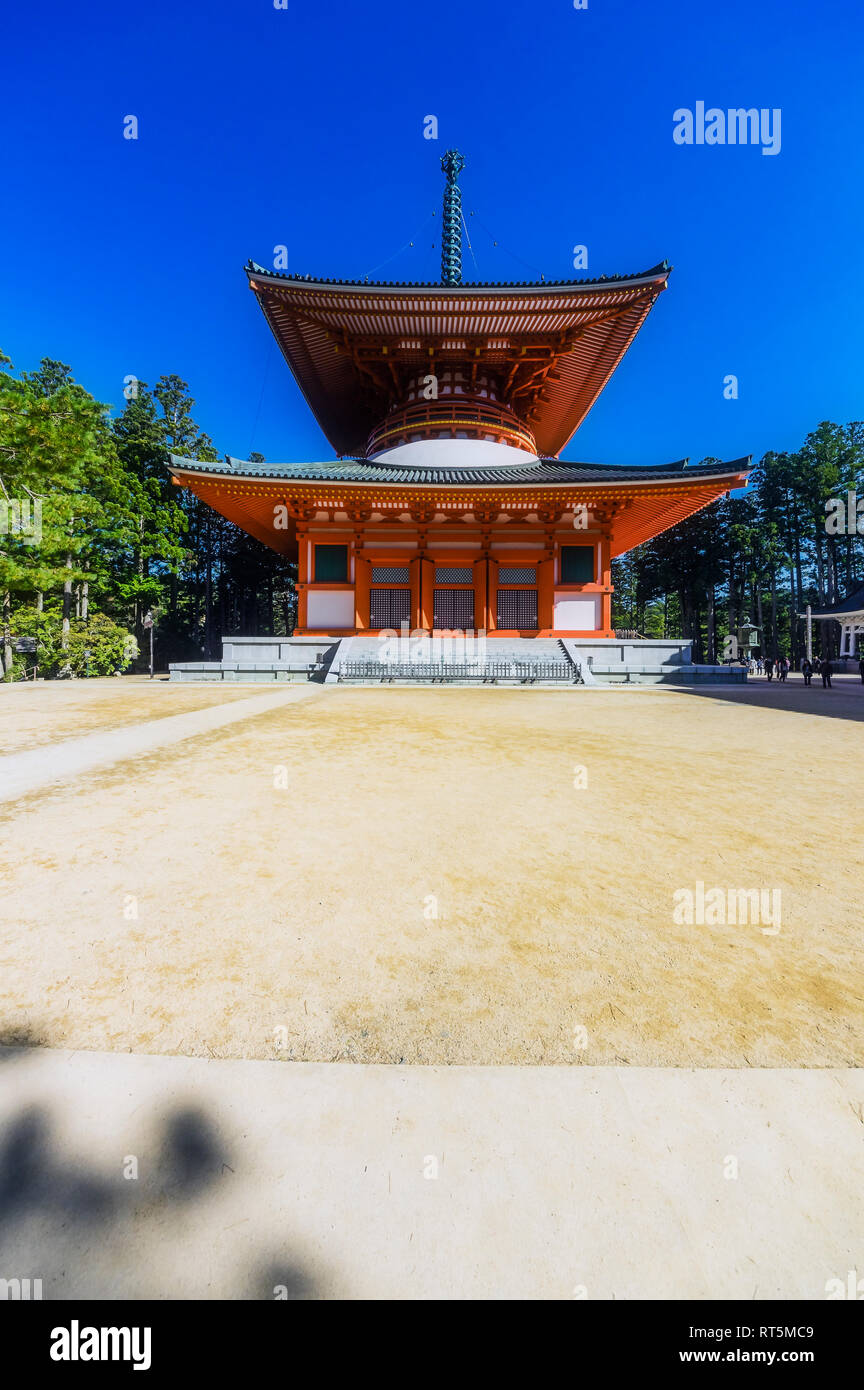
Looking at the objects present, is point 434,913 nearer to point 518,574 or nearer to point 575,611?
point 575,611

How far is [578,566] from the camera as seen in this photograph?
1798 cm

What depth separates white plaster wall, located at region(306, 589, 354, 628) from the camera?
18.2 meters

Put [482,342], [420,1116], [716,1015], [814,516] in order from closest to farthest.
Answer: [420,1116] → [716,1015] → [482,342] → [814,516]

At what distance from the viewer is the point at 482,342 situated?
18.2 meters

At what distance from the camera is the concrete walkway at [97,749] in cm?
424

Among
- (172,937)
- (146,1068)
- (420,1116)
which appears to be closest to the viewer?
(420,1116)

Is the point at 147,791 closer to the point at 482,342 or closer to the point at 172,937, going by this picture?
the point at 172,937

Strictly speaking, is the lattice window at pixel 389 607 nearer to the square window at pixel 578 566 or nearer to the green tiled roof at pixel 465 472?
the green tiled roof at pixel 465 472

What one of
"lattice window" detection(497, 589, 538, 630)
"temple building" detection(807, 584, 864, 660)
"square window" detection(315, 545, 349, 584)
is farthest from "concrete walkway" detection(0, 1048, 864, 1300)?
"temple building" detection(807, 584, 864, 660)

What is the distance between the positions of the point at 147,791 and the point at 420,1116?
346cm

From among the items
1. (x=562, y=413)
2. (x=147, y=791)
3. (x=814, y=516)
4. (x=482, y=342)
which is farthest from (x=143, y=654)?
(x=814, y=516)

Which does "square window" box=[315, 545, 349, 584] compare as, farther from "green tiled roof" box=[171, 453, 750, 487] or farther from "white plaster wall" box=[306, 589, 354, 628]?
"green tiled roof" box=[171, 453, 750, 487]

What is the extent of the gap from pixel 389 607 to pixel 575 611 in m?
6.83

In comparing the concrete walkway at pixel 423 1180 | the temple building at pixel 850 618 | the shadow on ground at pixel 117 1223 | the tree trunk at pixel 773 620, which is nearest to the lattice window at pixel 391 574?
the concrete walkway at pixel 423 1180
